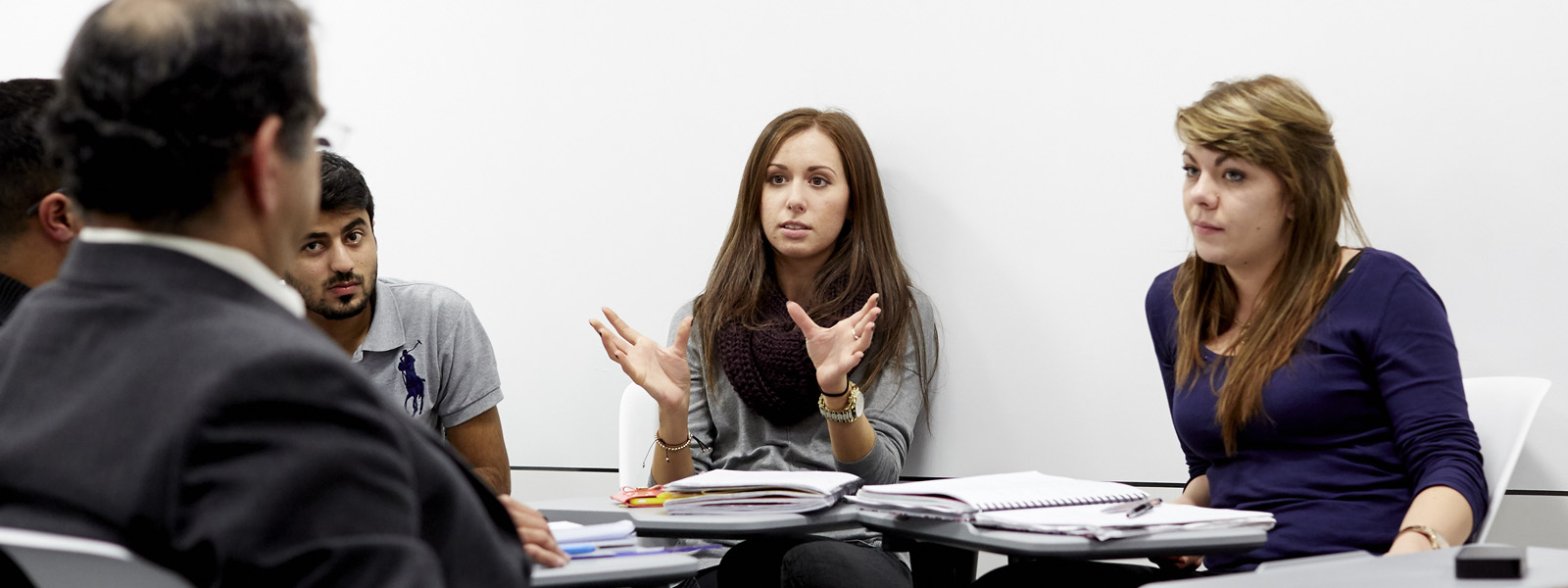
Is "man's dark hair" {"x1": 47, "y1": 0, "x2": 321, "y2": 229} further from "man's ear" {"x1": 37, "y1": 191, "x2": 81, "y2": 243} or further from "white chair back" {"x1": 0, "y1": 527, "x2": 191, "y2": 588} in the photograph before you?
"man's ear" {"x1": 37, "y1": 191, "x2": 81, "y2": 243}

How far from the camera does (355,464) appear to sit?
78 centimetres

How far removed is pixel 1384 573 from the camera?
126 cm

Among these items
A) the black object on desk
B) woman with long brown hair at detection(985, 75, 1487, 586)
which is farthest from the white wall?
the black object on desk

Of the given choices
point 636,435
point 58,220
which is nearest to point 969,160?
point 636,435

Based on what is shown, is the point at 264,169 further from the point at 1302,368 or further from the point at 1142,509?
the point at 1302,368

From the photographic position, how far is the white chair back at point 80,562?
750mm

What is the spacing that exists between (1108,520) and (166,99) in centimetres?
115

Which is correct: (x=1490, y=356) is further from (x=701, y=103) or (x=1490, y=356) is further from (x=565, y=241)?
(x=565, y=241)

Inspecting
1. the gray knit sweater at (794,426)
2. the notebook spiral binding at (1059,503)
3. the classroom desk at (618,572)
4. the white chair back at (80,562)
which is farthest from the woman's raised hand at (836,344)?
the white chair back at (80,562)

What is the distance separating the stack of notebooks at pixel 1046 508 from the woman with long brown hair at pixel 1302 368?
0.62 ft

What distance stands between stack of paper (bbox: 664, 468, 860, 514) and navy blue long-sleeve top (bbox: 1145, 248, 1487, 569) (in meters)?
0.62

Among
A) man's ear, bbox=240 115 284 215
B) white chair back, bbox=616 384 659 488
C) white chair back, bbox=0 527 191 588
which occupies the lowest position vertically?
white chair back, bbox=616 384 659 488

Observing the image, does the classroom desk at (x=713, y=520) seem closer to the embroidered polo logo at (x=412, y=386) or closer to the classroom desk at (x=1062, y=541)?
the classroom desk at (x=1062, y=541)

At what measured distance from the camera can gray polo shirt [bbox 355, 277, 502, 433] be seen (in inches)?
96.2
